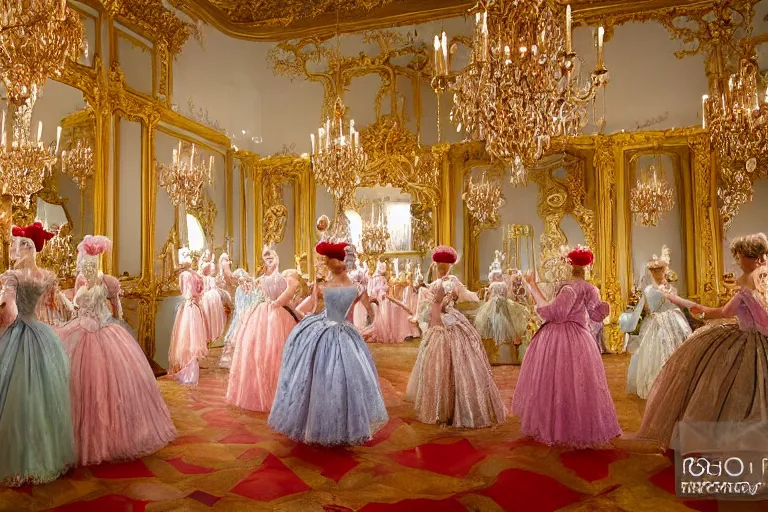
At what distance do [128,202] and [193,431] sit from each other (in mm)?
4068

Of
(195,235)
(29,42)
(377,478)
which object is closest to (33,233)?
(29,42)

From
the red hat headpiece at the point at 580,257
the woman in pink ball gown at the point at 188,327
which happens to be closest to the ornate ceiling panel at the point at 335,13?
the woman in pink ball gown at the point at 188,327

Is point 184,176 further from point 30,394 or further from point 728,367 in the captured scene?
point 728,367

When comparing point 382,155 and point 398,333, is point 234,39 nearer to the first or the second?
point 382,155

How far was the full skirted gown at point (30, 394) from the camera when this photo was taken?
11.5 feet

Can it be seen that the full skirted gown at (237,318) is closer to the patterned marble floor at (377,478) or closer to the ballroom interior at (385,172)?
the ballroom interior at (385,172)

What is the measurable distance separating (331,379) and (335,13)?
8148 millimetres

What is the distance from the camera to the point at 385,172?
33.8 feet

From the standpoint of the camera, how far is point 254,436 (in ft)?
15.2

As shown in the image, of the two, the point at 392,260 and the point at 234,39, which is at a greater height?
the point at 234,39

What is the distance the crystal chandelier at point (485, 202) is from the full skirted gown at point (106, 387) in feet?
21.9

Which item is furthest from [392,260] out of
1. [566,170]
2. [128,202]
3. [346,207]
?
[128,202]

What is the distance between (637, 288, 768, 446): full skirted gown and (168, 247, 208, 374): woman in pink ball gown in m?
5.18

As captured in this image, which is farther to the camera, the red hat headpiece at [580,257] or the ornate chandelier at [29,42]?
the red hat headpiece at [580,257]
